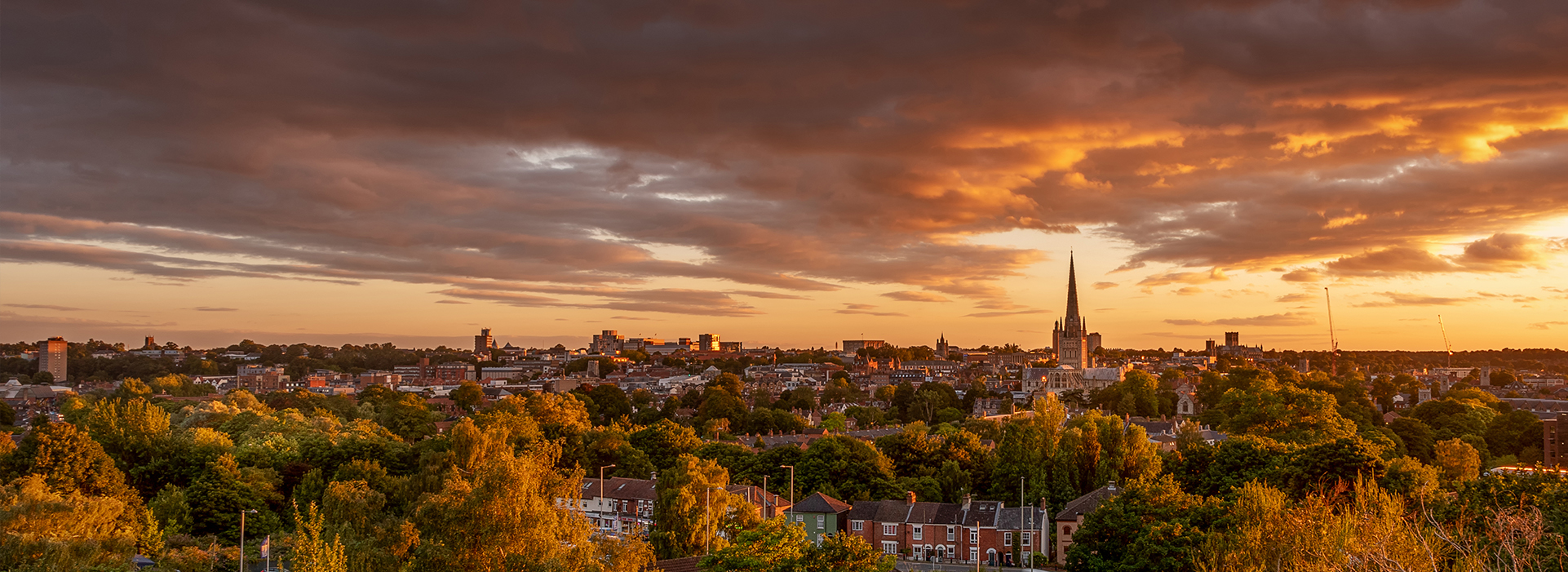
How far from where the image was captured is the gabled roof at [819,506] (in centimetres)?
5934

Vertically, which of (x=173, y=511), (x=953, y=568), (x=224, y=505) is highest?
(x=173, y=511)

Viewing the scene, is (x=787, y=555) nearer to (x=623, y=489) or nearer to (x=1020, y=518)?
(x=1020, y=518)

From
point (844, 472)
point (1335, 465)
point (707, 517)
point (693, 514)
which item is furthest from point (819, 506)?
point (1335, 465)

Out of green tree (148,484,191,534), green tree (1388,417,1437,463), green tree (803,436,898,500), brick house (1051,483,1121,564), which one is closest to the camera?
green tree (148,484,191,534)

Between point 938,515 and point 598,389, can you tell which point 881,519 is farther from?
point 598,389

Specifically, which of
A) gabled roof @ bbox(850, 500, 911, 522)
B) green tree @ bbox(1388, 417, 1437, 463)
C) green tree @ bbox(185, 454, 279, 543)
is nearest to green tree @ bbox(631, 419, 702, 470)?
gabled roof @ bbox(850, 500, 911, 522)

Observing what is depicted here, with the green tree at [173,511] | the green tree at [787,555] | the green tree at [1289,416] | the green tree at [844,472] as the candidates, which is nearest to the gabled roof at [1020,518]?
the green tree at [844,472]

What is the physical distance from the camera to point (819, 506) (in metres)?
59.5

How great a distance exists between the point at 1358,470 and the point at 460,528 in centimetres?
4306

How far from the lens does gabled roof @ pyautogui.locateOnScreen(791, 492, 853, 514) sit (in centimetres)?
5934

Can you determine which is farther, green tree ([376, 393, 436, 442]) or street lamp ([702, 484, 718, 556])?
green tree ([376, 393, 436, 442])

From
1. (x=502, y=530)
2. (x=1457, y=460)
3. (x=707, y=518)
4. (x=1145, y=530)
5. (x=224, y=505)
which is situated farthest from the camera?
(x=1457, y=460)

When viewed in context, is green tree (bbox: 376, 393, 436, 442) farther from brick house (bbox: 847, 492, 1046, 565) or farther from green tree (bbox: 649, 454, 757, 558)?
green tree (bbox: 649, 454, 757, 558)

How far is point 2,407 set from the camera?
113 m
